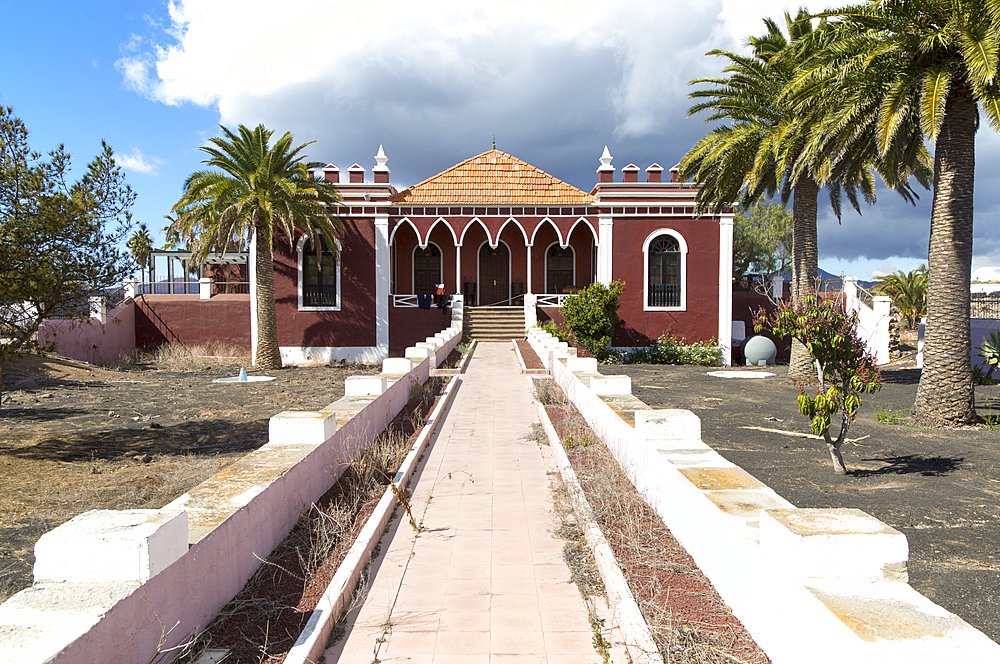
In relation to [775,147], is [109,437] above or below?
below

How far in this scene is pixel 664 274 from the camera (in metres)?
24.7

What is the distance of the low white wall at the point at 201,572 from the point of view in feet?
7.80

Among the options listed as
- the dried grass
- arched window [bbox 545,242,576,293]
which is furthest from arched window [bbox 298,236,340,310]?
arched window [bbox 545,242,576,293]

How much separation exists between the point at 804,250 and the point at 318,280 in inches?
681

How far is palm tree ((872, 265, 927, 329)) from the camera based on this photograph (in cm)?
2823

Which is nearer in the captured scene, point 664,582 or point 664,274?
point 664,582

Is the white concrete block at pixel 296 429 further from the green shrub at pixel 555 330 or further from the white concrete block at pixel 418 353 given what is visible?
the green shrub at pixel 555 330

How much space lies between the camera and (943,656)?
2.12 m

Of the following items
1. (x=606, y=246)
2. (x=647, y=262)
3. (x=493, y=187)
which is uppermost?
(x=493, y=187)

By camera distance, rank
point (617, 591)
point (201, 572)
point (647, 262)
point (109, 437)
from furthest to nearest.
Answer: point (647, 262) < point (109, 437) < point (617, 591) < point (201, 572)

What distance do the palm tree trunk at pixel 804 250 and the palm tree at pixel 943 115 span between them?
4851mm

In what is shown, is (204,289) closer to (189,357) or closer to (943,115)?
(189,357)

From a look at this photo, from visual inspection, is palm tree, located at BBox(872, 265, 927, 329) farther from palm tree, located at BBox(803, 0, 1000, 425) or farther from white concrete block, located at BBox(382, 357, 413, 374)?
white concrete block, located at BBox(382, 357, 413, 374)

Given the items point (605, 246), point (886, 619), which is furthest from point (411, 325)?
point (886, 619)
